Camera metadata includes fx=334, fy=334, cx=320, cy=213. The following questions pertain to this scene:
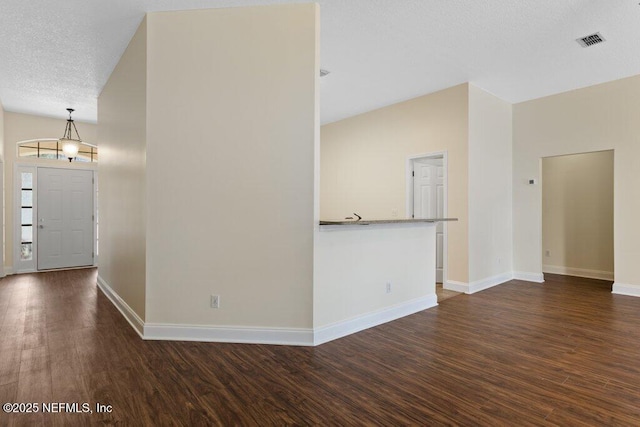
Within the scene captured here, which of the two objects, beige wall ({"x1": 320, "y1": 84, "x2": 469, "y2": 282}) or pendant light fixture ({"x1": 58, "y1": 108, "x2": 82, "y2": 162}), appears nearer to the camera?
beige wall ({"x1": 320, "y1": 84, "x2": 469, "y2": 282})

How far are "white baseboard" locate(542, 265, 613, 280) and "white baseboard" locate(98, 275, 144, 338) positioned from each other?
7.10 m

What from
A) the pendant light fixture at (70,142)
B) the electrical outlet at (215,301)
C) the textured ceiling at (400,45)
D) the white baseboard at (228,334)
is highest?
the textured ceiling at (400,45)

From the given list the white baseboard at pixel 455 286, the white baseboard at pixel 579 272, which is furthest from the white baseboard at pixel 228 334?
the white baseboard at pixel 579 272

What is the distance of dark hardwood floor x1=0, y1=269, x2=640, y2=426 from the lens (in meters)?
1.98

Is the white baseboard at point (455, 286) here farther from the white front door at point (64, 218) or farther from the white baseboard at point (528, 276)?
the white front door at point (64, 218)

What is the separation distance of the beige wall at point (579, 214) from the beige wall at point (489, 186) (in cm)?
124

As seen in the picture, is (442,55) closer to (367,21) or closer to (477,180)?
(367,21)

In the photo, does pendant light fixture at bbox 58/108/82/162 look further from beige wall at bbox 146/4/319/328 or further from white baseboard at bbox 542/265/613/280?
white baseboard at bbox 542/265/613/280

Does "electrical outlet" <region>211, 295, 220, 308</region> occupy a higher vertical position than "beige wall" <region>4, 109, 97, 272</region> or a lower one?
lower

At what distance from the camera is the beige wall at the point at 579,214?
5.89 metres

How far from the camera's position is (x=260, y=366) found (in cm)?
258

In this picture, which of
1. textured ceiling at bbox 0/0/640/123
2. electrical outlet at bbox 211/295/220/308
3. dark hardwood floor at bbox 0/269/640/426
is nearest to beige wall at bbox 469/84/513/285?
textured ceiling at bbox 0/0/640/123

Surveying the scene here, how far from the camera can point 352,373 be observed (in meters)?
2.49

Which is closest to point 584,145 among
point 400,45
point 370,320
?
point 400,45
